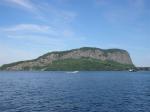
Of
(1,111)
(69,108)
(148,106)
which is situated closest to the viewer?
(1,111)

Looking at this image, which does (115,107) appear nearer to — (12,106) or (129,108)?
(129,108)

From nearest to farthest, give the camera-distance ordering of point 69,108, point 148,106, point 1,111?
point 1,111 < point 69,108 < point 148,106

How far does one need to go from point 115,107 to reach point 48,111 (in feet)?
60.7

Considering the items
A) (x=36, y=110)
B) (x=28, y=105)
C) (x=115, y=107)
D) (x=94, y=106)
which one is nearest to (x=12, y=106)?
(x=28, y=105)

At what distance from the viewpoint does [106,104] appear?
73625mm

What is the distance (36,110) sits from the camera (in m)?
64.3

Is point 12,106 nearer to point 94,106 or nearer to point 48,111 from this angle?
point 48,111

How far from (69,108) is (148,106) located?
72.8 ft

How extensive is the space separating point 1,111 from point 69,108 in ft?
55.6

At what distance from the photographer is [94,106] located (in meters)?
70.1

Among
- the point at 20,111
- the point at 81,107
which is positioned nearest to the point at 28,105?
the point at 20,111

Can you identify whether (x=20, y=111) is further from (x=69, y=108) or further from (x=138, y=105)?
(x=138, y=105)

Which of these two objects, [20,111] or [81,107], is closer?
[20,111]

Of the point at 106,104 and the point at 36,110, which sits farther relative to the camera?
the point at 106,104
